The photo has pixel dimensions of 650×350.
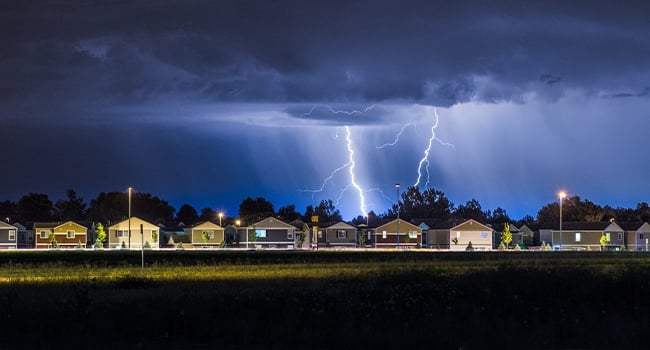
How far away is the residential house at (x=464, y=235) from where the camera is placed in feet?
442

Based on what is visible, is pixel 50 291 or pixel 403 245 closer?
pixel 50 291

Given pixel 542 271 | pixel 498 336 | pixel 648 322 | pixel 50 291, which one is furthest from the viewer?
pixel 50 291

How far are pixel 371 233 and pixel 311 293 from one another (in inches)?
4632

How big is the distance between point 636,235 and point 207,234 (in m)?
65.0

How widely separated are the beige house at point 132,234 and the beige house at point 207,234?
5.48 m

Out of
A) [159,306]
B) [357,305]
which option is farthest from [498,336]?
[159,306]

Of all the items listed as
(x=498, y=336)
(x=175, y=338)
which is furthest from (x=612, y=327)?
(x=175, y=338)

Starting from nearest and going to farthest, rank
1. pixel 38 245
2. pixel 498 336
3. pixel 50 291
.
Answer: pixel 498 336 → pixel 50 291 → pixel 38 245

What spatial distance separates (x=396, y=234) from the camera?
138 meters

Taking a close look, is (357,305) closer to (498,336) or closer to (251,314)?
(251,314)

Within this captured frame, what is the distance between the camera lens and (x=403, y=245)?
445 ft

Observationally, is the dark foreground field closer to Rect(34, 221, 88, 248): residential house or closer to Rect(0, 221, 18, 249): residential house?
Rect(34, 221, 88, 248): residential house

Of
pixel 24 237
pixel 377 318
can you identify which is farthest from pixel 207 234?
pixel 377 318

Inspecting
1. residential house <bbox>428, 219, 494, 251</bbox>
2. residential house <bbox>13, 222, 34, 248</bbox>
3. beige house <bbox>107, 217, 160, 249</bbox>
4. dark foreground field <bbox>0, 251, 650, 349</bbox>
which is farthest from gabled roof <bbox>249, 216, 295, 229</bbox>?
dark foreground field <bbox>0, 251, 650, 349</bbox>
